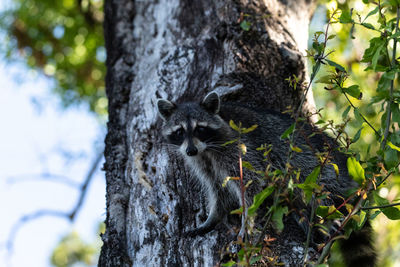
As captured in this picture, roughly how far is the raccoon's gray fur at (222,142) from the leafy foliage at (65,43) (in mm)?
3394

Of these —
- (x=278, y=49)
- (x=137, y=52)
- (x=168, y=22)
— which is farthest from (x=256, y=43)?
(x=137, y=52)

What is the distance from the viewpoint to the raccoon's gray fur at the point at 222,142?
343cm

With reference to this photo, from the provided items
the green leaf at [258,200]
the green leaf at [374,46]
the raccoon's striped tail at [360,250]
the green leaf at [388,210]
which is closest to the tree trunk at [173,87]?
the raccoon's striped tail at [360,250]

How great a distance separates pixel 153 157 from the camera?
3494 mm

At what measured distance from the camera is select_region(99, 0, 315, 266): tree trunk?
3082mm

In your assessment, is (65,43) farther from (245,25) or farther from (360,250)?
(360,250)

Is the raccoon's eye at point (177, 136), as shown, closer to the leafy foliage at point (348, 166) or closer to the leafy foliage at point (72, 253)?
the leafy foliage at point (348, 166)

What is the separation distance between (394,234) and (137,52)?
4.79 meters

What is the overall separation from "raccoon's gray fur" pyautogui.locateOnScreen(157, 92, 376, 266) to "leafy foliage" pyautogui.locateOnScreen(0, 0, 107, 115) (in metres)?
3.39

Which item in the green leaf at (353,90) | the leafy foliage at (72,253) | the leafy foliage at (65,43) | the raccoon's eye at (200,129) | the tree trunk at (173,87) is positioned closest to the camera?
the green leaf at (353,90)

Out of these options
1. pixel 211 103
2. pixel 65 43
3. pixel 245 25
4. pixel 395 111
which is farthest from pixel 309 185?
pixel 65 43

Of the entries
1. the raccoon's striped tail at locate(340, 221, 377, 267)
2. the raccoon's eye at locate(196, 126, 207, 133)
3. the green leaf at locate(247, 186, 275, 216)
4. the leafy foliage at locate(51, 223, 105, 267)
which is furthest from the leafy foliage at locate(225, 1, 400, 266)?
the leafy foliage at locate(51, 223, 105, 267)

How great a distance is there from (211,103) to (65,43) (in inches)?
167

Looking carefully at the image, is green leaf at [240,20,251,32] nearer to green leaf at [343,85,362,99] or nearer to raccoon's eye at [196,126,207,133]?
raccoon's eye at [196,126,207,133]
